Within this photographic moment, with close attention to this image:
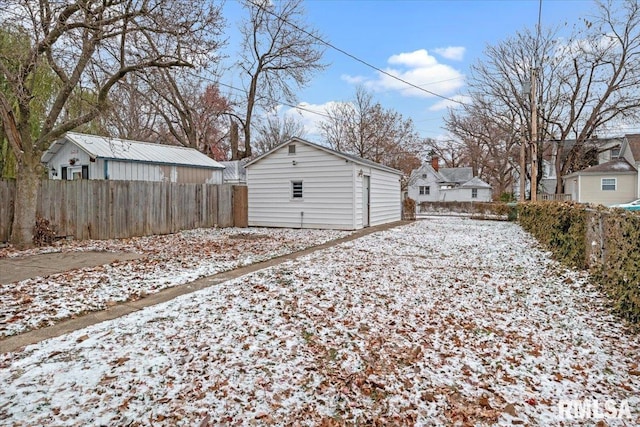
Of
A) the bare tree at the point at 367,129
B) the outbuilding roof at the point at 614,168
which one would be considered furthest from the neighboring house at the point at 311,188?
the outbuilding roof at the point at 614,168

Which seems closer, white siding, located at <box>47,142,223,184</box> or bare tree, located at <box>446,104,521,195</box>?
white siding, located at <box>47,142,223,184</box>

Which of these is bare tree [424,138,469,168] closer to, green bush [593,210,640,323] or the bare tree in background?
the bare tree in background

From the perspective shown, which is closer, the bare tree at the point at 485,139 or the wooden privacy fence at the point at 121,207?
the wooden privacy fence at the point at 121,207

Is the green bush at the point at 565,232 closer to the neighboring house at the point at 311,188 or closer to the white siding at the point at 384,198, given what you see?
the neighboring house at the point at 311,188

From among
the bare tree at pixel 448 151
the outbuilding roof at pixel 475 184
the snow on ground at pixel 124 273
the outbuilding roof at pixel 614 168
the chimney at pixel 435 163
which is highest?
the bare tree at pixel 448 151

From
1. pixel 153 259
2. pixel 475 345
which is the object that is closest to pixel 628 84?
pixel 475 345

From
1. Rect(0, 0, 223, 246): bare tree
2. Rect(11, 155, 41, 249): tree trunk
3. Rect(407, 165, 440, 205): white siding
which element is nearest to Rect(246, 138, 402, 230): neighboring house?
Rect(0, 0, 223, 246): bare tree

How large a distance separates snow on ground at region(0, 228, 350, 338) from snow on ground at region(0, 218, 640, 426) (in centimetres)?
84

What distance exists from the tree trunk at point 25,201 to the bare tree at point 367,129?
69.1ft

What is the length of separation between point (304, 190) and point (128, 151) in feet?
23.0

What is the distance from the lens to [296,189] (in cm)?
1434

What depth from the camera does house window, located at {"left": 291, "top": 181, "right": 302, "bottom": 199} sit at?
46.8 feet

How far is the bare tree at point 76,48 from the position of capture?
25.2 feet

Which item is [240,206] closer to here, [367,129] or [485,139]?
[367,129]
